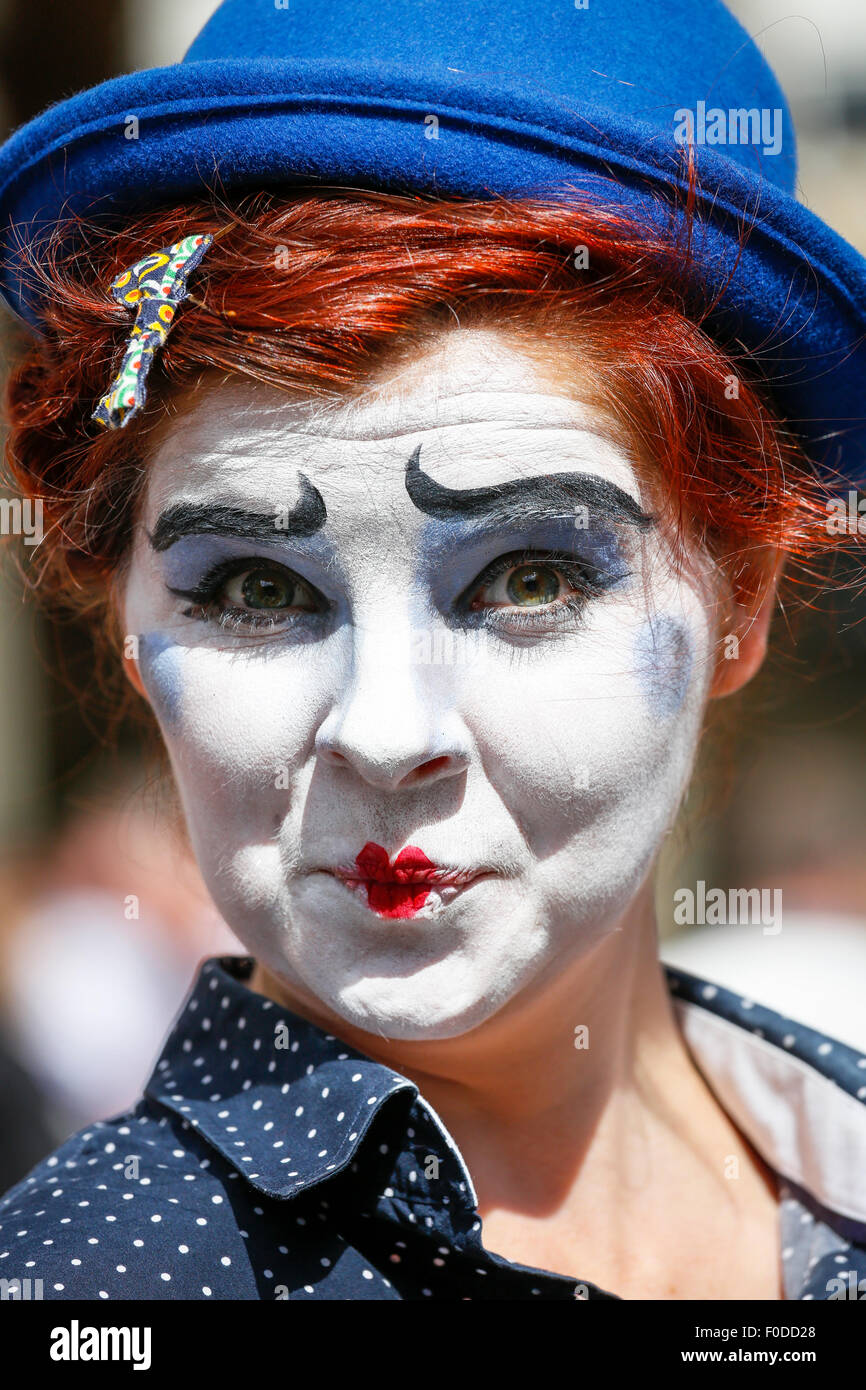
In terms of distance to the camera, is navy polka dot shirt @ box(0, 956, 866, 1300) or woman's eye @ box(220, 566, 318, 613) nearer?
navy polka dot shirt @ box(0, 956, 866, 1300)

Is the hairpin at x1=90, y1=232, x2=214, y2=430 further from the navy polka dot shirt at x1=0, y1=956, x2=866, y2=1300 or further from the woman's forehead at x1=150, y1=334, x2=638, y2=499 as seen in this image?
the navy polka dot shirt at x1=0, y1=956, x2=866, y2=1300

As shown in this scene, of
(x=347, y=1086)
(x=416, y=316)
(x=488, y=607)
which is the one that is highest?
(x=416, y=316)

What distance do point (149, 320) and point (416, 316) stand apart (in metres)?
0.28

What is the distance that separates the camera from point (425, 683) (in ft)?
4.32

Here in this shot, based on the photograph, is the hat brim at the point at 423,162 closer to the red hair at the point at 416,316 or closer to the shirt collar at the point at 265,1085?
the red hair at the point at 416,316

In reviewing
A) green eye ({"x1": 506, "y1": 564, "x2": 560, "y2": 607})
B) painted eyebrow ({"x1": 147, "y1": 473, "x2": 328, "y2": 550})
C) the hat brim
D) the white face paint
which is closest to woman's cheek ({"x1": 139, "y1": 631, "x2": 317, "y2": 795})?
the white face paint

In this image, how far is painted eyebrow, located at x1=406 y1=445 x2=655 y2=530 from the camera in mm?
1328

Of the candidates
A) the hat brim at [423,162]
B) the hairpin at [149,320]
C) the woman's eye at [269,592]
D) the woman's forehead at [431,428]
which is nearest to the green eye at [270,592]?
the woman's eye at [269,592]

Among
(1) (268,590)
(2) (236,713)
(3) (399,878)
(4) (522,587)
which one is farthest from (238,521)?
(3) (399,878)

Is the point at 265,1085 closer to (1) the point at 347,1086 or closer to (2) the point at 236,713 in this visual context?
(1) the point at 347,1086

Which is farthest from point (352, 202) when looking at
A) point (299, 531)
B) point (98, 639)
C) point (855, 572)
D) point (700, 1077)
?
point (700, 1077)

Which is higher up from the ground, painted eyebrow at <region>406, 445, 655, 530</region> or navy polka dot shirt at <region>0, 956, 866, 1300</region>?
painted eyebrow at <region>406, 445, 655, 530</region>

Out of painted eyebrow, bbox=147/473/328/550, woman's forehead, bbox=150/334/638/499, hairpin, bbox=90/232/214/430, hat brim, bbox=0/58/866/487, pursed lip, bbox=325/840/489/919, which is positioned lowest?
pursed lip, bbox=325/840/489/919

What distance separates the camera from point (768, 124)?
1582mm
